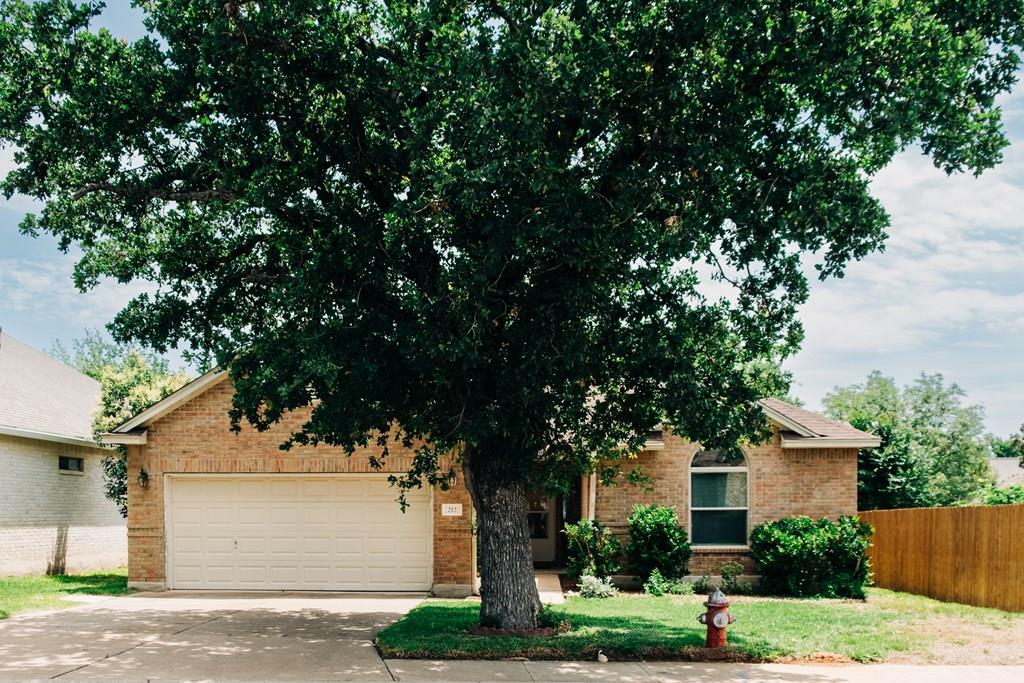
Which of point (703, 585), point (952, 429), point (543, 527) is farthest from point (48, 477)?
point (952, 429)

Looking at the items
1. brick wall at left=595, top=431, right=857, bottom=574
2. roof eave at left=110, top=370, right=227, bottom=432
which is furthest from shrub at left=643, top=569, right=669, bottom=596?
roof eave at left=110, top=370, right=227, bottom=432

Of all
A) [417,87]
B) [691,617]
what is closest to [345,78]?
[417,87]

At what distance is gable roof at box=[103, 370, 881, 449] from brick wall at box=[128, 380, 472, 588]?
23 cm

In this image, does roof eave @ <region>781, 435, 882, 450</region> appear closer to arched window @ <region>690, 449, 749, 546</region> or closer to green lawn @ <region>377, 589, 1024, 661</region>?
arched window @ <region>690, 449, 749, 546</region>

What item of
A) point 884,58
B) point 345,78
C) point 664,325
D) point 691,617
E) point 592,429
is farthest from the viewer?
point 691,617

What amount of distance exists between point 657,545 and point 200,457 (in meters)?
9.26

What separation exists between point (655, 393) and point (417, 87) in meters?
4.97

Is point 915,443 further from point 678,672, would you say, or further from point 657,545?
point 678,672

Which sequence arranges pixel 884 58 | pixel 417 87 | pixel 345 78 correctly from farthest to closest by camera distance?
pixel 345 78, pixel 417 87, pixel 884 58

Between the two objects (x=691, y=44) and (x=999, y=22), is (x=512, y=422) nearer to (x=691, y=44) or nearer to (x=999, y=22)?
(x=691, y=44)

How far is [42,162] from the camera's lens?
12547 mm

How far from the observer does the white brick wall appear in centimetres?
2141

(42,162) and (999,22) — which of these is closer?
(999,22)

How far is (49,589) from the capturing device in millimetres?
19219
